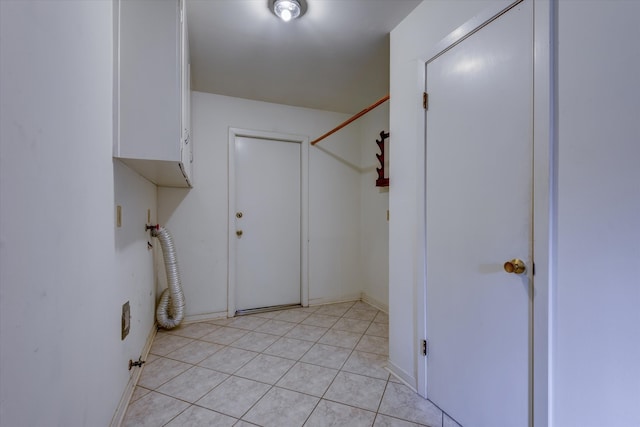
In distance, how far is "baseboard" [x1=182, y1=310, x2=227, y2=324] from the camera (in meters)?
2.76

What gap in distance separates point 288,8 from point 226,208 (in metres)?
1.97

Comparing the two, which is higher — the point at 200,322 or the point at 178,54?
the point at 178,54

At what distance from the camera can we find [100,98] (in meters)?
1.12

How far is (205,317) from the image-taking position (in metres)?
2.83

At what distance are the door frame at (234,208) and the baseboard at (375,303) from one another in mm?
759


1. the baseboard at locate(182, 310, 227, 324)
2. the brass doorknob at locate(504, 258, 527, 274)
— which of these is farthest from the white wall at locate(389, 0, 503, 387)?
the baseboard at locate(182, 310, 227, 324)

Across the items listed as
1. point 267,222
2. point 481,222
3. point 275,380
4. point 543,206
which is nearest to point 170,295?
point 267,222

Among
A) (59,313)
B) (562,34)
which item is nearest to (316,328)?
(59,313)

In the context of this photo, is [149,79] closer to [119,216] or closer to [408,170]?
[119,216]

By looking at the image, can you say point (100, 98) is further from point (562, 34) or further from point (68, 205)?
point (562, 34)

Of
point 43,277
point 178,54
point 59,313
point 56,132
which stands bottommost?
point 59,313

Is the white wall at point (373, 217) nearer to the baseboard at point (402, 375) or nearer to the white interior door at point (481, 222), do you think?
the baseboard at point (402, 375)

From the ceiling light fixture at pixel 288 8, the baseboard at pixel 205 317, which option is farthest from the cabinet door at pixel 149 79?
the baseboard at pixel 205 317

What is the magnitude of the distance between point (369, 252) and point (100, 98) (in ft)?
9.54
